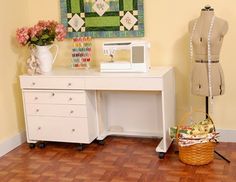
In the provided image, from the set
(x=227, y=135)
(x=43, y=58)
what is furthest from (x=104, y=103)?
(x=227, y=135)

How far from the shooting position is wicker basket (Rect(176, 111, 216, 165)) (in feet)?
10.2

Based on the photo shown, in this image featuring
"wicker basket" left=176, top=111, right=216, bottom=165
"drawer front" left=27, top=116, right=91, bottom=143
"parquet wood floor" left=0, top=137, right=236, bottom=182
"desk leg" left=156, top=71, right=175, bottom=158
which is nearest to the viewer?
"parquet wood floor" left=0, top=137, right=236, bottom=182

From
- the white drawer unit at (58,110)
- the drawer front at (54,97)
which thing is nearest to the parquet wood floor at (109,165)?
the white drawer unit at (58,110)

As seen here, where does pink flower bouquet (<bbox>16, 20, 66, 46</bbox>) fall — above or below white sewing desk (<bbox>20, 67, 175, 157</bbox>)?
above

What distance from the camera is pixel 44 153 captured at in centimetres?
360

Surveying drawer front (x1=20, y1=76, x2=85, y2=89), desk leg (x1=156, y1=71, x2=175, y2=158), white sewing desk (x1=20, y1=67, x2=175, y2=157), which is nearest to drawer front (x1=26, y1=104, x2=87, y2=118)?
white sewing desk (x1=20, y1=67, x2=175, y2=157)

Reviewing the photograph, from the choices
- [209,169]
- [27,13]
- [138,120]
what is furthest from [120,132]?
[27,13]

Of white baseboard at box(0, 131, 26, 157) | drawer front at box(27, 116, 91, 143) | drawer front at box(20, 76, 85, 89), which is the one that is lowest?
white baseboard at box(0, 131, 26, 157)

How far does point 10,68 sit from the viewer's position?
3746 mm

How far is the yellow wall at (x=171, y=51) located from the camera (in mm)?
3469

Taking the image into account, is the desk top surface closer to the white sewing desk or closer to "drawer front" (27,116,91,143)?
the white sewing desk

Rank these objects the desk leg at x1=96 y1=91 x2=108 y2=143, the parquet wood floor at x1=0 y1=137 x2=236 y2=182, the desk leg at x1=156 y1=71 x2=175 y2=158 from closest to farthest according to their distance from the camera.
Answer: the parquet wood floor at x1=0 y1=137 x2=236 y2=182 < the desk leg at x1=156 y1=71 x2=175 y2=158 < the desk leg at x1=96 y1=91 x2=108 y2=143

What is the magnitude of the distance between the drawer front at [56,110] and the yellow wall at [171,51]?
0.27 m

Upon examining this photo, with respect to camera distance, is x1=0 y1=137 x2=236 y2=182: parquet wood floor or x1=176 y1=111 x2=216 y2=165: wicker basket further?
x1=176 y1=111 x2=216 y2=165: wicker basket
